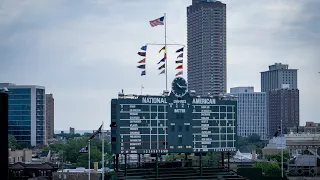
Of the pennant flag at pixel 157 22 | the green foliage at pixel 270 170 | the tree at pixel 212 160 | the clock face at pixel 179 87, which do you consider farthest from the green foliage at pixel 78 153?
the clock face at pixel 179 87

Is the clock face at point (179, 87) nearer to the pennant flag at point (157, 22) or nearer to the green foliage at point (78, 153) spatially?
the pennant flag at point (157, 22)

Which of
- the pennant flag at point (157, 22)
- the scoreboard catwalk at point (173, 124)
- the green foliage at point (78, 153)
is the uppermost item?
the pennant flag at point (157, 22)

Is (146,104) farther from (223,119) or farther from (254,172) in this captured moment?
(254,172)

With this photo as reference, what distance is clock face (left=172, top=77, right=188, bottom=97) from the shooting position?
5575 centimetres

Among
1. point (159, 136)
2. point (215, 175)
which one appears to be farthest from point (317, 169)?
point (159, 136)

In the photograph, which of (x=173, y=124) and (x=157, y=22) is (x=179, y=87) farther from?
(x=157, y=22)

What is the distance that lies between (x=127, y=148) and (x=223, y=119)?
954cm

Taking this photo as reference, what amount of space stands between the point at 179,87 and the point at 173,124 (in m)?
3.08

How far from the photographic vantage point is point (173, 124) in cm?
5550

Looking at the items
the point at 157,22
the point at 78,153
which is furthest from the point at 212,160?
the point at 78,153

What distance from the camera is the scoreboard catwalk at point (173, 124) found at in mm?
53531

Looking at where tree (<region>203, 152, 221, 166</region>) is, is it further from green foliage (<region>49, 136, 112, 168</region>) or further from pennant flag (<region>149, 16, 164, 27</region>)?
green foliage (<region>49, 136, 112, 168</region>)

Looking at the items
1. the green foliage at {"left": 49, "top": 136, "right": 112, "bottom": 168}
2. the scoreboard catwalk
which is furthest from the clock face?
the green foliage at {"left": 49, "top": 136, "right": 112, "bottom": 168}

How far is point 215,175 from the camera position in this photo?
59.6 meters
